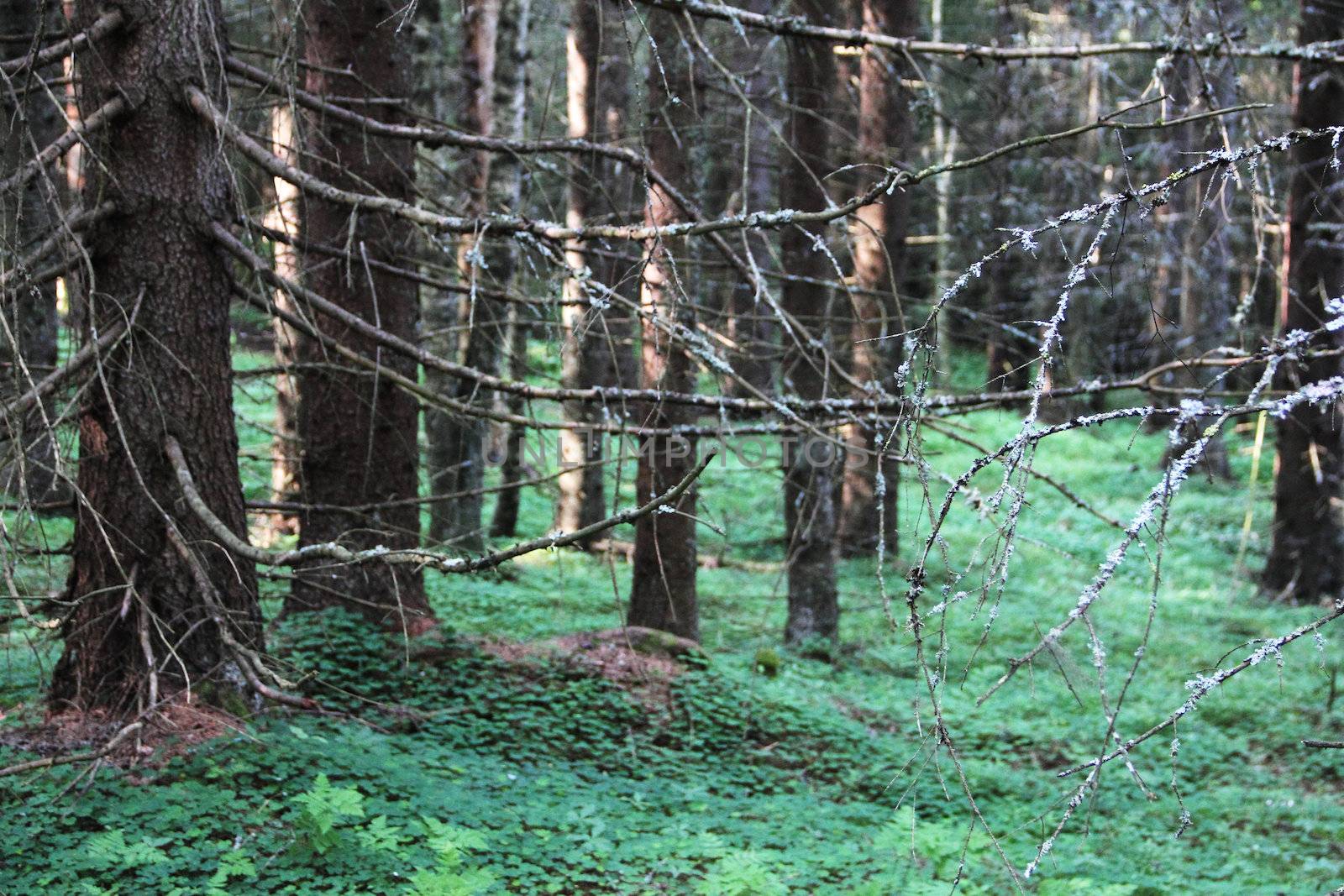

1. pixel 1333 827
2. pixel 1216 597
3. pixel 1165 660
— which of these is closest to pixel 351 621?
pixel 1333 827

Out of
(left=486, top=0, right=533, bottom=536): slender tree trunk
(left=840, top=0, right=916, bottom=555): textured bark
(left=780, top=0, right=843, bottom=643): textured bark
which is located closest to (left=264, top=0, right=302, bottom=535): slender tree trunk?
(left=486, top=0, right=533, bottom=536): slender tree trunk

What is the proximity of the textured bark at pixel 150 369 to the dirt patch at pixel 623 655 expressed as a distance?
8.50 feet

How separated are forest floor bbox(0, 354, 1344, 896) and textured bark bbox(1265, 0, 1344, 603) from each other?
1577mm

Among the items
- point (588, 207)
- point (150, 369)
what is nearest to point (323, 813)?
point (150, 369)

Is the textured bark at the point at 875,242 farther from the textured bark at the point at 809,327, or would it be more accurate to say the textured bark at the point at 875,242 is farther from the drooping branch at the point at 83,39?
the drooping branch at the point at 83,39

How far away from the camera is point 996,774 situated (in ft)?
23.1

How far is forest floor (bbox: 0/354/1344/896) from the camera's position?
4.15 m

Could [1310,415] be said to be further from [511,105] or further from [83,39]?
[83,39]

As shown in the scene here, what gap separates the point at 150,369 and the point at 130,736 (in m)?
1.55

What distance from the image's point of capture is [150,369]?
15.9ft

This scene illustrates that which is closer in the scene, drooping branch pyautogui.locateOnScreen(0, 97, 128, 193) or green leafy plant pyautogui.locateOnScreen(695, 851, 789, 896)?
drooping branch pyautogui.locateOnScreen(0, 97, 128, 193)

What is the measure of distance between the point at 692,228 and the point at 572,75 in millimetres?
7950

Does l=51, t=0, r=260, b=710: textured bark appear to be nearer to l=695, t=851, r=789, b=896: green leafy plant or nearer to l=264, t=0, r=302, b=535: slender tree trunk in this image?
l=264, t=0, r=302, b=535: slender tree trunk

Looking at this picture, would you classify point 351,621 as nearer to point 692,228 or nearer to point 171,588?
point 171,588
